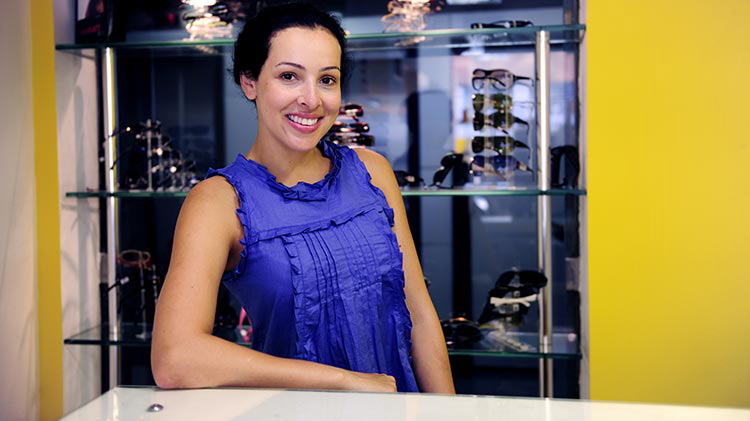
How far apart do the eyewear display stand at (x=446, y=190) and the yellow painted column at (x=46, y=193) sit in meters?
0.08

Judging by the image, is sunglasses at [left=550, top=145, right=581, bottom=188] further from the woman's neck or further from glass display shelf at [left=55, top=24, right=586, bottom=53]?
the woman's neck

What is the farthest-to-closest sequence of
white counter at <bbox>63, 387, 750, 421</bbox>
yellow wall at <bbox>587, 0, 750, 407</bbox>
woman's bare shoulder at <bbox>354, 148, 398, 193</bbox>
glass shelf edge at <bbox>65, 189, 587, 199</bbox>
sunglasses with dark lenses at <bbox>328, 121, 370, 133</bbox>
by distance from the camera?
sunglasses with dark lenses at <bbox>328, 121, 370, 133</bbox>
glass shelf edge at <bbox>65, 189, 587, 199</bbox>
yellow wall at <bbox>587, 0, 750, 407</bbox>
woman's bare shoulder at <bbox>354, 148, 398, 193</bbox>
white counter at <bbox>63, 387, 750, 421</bbox>

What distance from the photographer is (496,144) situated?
3242 mm

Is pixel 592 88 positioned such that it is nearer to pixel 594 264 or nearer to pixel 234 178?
pixel 594 264

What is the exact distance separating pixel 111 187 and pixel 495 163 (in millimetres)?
1658

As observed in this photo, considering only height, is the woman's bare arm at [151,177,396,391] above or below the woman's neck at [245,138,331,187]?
below

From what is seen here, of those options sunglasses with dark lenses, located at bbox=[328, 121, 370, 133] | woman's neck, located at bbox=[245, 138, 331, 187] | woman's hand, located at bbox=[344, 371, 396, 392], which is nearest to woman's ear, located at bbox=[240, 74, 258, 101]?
woman's neck, located at bbox=[245, 138, 331, 187]

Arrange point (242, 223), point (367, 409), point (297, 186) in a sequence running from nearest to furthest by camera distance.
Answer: point (367, 409), point (242, 223), point (297, 186)

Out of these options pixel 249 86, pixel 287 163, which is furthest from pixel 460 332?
pixel 249 86

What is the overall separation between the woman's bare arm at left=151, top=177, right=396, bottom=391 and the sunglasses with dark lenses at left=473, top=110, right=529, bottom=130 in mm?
1699

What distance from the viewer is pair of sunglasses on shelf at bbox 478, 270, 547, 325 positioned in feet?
10.4

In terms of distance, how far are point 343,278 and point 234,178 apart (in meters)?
0.36

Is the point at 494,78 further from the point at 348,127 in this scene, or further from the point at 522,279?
the point at 522,279

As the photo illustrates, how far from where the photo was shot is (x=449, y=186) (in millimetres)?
3336
